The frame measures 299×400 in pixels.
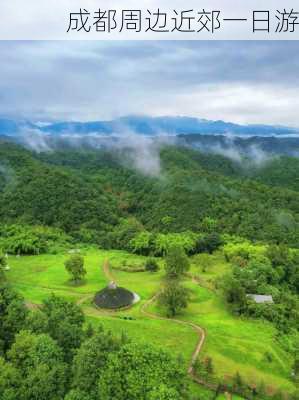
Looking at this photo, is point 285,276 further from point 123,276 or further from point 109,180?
point 109,180

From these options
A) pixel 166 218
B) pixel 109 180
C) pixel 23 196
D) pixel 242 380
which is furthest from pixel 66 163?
pixel 242 380

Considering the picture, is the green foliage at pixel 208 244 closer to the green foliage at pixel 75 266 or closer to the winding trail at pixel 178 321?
the winding trail at pixel 178 321

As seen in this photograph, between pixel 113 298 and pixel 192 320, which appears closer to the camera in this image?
pixel 192 320

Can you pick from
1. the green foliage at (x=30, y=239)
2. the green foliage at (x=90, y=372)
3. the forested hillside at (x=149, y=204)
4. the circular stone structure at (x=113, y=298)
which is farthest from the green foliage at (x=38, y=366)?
the forested hillside at (x=149, y=204)

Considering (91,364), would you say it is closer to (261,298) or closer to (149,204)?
(261,298)

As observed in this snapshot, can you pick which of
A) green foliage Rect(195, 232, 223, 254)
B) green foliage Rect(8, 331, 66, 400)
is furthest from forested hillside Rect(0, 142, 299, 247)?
green foliage Rect(8, 331, 66, 400)

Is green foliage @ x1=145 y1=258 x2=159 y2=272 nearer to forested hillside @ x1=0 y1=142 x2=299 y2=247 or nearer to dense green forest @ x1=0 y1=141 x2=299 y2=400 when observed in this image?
dense green forest @ x1=0 y1=141 x2=299 y2=400

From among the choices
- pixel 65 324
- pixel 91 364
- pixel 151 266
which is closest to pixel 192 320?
pixel 65 324
